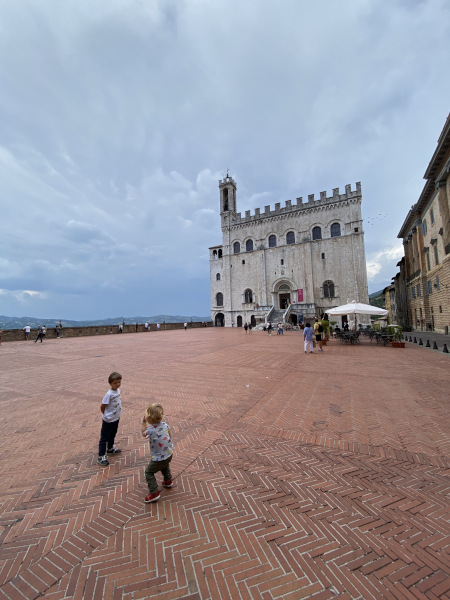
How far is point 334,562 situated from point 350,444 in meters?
2.01

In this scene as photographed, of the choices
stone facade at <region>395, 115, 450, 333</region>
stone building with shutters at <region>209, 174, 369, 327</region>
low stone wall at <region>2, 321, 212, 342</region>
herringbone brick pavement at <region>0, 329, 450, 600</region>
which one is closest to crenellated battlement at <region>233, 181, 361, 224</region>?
stone building with shutters at <region>209, 174, 369, 327</region>

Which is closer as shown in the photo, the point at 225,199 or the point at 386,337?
the point at 386,337

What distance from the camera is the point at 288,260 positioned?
37812mm

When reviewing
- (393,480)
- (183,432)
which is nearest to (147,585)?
(183,432)

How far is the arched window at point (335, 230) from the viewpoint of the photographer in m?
35.0

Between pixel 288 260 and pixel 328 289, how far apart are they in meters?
6.76

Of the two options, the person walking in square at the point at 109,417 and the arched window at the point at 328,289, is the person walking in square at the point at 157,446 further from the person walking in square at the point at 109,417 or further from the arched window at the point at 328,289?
the arched window at the point at 328,289

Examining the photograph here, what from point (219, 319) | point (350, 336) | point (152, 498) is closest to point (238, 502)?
point (152, 498)

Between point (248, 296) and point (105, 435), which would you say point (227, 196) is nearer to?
point (248, 296)

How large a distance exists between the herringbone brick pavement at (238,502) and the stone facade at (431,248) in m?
16.7

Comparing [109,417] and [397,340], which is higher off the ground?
[397,340]

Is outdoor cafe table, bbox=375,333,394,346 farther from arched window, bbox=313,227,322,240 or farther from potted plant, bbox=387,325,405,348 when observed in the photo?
arched window, bbox=313,227,322,240

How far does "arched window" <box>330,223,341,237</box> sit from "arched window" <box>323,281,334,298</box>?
6.35 meters

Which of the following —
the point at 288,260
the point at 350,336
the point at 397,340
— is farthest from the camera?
the point at 288,260
